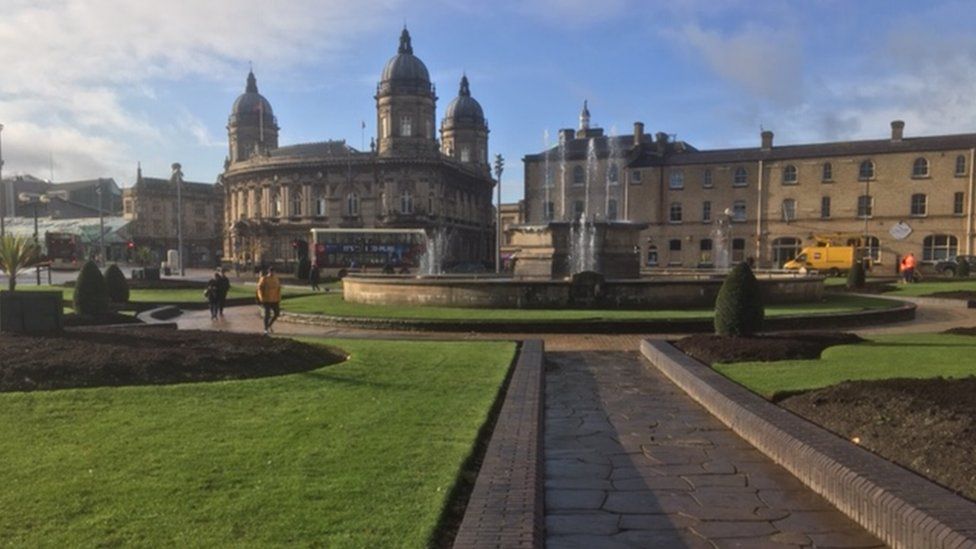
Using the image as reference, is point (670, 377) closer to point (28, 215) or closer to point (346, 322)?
point (346, 322)

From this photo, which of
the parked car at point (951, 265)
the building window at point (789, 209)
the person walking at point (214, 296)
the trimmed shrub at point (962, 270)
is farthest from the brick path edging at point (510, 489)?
the building window at point (789, 209)

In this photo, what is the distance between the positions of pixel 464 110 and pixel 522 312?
3402 inches

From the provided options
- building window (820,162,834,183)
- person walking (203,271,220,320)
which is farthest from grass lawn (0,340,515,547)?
building window (820,162,834,183)

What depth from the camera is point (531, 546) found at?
4.14 meters

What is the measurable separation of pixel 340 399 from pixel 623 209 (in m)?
63.0

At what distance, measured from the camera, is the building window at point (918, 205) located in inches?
2307

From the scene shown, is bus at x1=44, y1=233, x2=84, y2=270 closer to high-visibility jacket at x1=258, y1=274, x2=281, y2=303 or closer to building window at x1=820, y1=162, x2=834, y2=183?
high-visibility jacket at x1=258, y1=274, x2=281, y2=303

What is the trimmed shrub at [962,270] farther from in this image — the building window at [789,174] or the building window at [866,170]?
the building window at [789,174]

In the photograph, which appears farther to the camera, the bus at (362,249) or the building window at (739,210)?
the building window at (739,210)

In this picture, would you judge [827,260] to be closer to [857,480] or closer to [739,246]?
[739,246]

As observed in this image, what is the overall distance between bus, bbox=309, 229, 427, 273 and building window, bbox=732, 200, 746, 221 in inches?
1204

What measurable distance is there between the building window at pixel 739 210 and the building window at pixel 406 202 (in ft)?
115

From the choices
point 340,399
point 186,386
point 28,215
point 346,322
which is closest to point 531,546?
point 340,399

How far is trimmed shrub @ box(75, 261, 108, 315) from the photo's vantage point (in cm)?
1855
